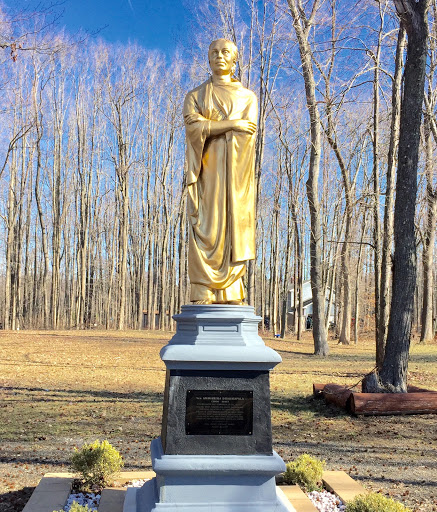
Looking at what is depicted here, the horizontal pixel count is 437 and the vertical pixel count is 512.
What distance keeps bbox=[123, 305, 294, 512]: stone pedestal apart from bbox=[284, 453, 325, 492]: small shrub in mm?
857

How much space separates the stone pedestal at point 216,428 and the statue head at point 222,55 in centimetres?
242

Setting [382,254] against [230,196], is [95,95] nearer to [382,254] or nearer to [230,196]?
[382,254]

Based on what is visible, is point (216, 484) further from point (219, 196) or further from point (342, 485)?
point (219, 196)

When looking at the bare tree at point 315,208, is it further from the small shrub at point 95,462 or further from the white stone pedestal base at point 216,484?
the white stone pedestal base at point 216,484

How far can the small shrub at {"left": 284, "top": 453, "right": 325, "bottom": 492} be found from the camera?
550 cm

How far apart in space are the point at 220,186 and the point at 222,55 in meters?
1.28

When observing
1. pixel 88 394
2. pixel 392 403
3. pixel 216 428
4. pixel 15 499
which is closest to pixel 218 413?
pixel 216 428

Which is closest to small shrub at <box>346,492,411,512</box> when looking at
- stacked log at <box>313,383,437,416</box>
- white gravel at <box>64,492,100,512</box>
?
white gravel at <box>64,492,100,512</box>

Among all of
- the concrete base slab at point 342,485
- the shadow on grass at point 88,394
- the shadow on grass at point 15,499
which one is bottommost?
the shadow on grass at point 88,394

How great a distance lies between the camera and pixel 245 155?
5.29 metres

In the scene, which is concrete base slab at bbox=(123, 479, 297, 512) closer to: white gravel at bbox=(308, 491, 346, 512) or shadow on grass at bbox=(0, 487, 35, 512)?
white gravel at bbox=(308, 491, 346, 512)

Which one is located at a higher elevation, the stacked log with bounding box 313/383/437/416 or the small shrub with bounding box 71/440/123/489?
the small shrub with bounding box 71/440/123/489

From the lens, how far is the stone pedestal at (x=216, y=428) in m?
4.39

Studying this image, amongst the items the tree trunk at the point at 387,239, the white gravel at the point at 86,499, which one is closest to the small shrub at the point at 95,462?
the white gravel at the point at 86,499
